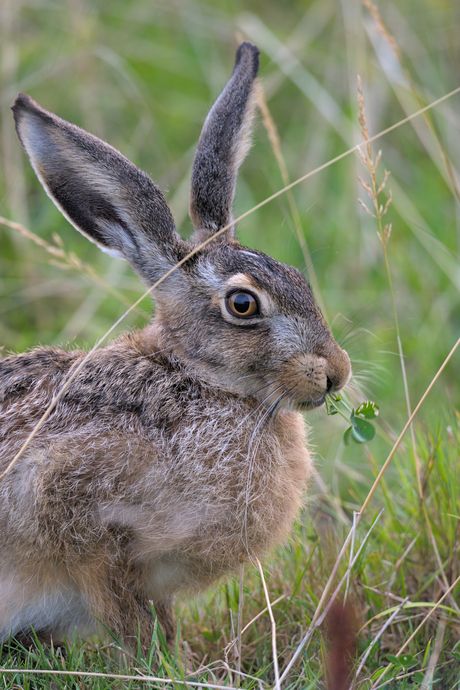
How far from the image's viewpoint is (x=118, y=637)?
10.6ft

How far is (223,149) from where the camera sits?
406cm

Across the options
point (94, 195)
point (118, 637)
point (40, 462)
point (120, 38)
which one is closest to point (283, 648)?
A: point (118, 637)

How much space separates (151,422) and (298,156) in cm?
444

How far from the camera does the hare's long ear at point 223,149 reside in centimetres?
403

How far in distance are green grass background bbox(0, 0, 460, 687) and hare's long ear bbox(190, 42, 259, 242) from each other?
74cm

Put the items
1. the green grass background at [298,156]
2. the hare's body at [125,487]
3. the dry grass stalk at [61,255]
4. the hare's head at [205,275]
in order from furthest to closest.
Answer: the green grass background at [298,156] → the dry grass stalk at [61,255] → the hare's head at [205,275] → the hare's body at [125,487]

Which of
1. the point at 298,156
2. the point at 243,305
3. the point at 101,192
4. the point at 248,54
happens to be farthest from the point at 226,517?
the point at 298,156

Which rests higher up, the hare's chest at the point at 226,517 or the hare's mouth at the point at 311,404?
the hare's mouth at the point at 311,404

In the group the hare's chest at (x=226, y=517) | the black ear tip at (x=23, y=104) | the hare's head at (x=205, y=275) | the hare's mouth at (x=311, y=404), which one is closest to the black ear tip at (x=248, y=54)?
the hare's head at (x=205, y=275)

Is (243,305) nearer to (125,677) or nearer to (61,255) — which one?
(61,255)

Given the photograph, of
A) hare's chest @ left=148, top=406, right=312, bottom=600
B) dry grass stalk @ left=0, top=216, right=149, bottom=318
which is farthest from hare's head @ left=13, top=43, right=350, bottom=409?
dry grass stalk @ left=0, top=216, right=149, bottom=318

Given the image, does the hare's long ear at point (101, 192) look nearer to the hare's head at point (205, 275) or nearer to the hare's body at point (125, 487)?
the hare's head at point (205, 275)

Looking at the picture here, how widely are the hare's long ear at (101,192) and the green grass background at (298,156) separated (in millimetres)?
865

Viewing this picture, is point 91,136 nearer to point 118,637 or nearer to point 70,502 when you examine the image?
point 70,502
